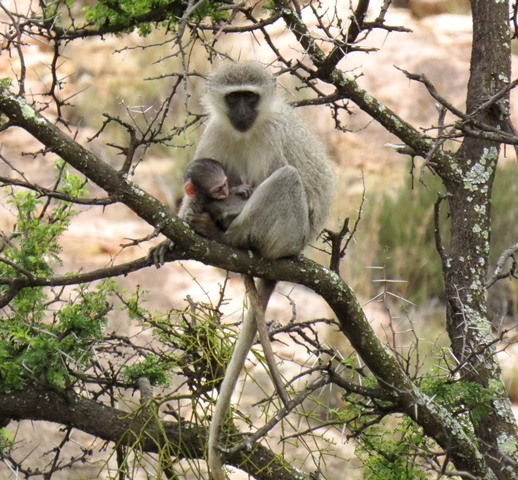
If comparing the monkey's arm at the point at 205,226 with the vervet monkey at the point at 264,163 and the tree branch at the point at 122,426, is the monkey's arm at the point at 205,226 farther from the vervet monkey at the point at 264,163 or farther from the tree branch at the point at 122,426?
the tree branch at the point at 122,426

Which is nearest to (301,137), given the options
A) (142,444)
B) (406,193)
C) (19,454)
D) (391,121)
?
(391,121)

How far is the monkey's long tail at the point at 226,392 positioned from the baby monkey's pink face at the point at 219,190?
590 mm

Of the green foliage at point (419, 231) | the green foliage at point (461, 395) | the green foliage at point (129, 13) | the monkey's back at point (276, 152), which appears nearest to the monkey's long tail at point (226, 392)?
the monkey's back at point (276, 152)

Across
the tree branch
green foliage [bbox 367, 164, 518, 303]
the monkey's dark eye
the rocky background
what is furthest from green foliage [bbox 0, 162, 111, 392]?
green foliage [bbox 367, 164, 518, 303]

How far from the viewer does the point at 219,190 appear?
15.5 feet

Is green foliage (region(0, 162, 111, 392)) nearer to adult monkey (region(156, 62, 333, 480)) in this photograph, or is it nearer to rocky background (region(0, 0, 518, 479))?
adult monkey (region(156, 62, 333, 480))

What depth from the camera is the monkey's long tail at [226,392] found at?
4.08 m

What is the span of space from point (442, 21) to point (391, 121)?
13.1 meters

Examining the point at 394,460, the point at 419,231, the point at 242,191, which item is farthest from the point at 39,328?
the point at 419,231

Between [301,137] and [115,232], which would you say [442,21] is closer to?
[115,232]

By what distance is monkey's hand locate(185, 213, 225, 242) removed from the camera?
4.58 metres

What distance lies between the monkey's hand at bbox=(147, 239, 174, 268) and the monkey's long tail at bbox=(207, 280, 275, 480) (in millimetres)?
546

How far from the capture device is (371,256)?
40.3ft

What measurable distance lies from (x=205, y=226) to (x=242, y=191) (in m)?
0.35
